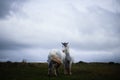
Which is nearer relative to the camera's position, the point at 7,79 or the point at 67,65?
the point at 7,79

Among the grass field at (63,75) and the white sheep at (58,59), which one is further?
the white sheep at (58,59)

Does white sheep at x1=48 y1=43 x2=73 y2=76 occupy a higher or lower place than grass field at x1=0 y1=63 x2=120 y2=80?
higher

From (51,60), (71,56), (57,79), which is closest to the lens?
(57,79)

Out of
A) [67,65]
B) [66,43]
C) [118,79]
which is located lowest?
[118,79]

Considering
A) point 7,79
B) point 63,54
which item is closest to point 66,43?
point 63,54

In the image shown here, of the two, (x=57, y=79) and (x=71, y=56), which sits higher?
(x=71, y=56)

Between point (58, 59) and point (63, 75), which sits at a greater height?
point (58, 59)

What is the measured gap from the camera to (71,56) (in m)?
22.8

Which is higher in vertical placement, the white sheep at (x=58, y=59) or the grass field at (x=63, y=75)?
the white sheep at (x=58, y=59)

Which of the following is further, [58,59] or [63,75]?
[63,75]

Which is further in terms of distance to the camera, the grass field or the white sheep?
the white sheep

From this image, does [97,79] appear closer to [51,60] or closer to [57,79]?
[57,79]

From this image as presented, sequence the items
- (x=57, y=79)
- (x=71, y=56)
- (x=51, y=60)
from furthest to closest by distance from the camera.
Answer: (x=71, y=56)
(x=51, y=60)
(x=57, y=79)

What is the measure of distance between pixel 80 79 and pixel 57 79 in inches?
71.3
